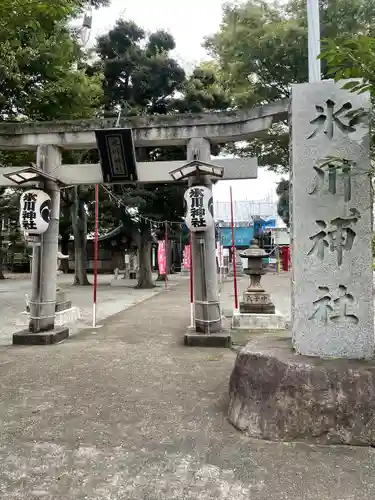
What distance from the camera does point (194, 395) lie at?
4.65 metres

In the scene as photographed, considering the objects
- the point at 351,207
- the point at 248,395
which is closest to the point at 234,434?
the point at 248,395

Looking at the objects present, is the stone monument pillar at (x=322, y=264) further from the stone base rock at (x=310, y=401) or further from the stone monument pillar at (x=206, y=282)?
the stone monument pillar at (x=206, y=282)

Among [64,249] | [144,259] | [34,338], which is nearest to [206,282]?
[34,338]

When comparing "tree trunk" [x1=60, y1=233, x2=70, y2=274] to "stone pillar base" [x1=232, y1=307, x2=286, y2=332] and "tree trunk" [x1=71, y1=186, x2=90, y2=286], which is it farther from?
"stone pillar base" [x1=232, y1=307, x2=286, y2=332]

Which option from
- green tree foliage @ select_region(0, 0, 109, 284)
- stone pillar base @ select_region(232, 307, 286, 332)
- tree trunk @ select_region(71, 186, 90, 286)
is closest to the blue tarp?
tree trunk @ select_region(71, 186, 90, 286)

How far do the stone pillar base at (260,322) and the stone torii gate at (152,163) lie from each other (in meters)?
1.87

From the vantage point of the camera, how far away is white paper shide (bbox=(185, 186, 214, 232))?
23.8ft

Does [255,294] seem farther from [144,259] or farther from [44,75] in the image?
[144,259]

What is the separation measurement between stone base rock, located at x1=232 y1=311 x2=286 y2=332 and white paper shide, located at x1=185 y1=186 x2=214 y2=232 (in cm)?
304

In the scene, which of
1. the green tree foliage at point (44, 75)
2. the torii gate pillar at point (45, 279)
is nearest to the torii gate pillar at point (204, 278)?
the torii gate pillar at point (45, 279)

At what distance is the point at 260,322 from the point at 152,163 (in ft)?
14.9

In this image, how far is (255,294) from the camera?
983cm

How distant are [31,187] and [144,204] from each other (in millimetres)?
10440

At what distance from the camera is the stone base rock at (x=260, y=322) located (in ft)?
30.0
